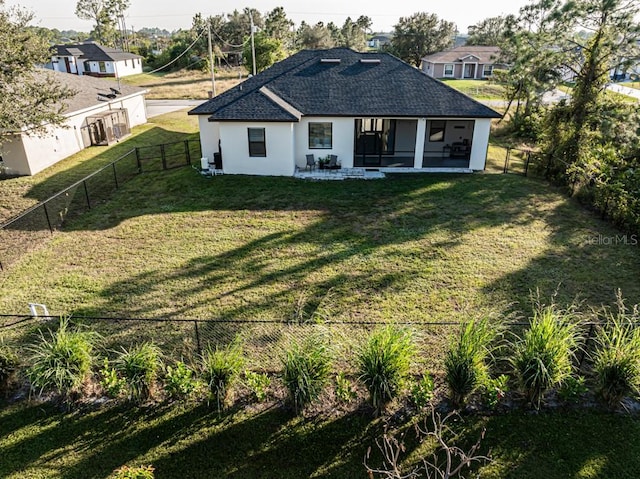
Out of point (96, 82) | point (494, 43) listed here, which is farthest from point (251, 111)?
point (494, 43)

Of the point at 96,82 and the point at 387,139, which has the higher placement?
the point at 96,82

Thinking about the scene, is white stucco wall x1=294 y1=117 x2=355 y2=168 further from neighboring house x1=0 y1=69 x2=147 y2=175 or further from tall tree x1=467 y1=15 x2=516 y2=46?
tall tree x1=467 y1=15 x2=516 y2=46

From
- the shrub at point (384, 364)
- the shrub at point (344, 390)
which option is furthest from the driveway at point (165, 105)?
the shrub at point (384, 364)

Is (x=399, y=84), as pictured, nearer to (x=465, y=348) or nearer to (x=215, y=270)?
(x=215, y=270)

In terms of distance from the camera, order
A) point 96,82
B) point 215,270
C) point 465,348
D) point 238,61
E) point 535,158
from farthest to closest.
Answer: point 238,61
point 96,82
point 535,158
point 215,270
point 465,348

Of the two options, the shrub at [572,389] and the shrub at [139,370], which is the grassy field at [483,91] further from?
the shrub at [139,370]

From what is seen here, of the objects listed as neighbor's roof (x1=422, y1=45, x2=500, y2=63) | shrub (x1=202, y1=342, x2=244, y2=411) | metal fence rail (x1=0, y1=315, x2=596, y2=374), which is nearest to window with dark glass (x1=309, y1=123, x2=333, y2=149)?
metal fence rail (x1=0, y1=315, x2=596, y2=374)
